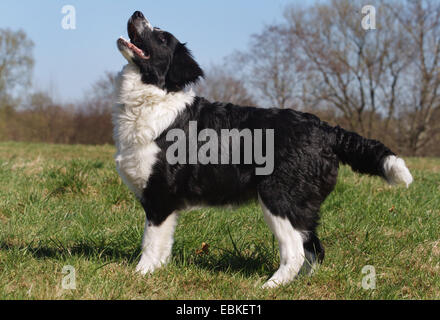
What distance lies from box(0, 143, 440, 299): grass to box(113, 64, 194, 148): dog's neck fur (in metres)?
0.88

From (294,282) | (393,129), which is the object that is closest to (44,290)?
(294,282)

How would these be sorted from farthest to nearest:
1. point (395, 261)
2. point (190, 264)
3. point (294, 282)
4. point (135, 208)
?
point (135, 208), point (395, 261), point (190, 264), point (294, 282)

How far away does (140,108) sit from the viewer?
3.17 metres

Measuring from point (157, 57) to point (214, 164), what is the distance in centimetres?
91

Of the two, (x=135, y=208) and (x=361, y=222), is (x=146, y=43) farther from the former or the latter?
(x=361, y=222)

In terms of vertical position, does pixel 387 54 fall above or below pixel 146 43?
above

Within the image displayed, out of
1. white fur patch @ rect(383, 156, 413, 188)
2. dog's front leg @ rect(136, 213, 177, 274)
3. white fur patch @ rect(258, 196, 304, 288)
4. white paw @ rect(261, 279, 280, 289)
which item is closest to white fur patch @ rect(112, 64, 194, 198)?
dog's front leg @ rect(136, 213, 177, 274)

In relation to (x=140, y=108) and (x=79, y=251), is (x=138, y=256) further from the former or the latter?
(x=140, y=108)

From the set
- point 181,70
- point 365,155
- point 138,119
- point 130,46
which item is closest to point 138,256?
point 138,119

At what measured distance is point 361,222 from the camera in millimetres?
4215

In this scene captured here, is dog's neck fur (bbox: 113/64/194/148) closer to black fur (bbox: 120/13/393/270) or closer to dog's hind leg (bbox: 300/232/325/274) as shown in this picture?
black fur (bbox: 120/13/393/270)

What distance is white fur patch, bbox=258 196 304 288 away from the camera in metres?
2.93

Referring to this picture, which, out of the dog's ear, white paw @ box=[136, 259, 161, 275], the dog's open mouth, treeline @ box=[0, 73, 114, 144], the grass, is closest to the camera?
the grass

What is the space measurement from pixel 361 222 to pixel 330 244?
61 centimetres
